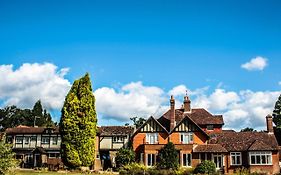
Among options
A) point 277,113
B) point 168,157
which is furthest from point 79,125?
point 277,113

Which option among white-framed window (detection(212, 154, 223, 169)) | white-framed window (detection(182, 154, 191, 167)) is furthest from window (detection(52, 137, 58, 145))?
white-framed window (detection(212, 154, 223, 169))

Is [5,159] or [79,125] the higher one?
[79,125]

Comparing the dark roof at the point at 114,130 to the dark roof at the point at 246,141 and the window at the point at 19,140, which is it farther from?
the dark roof at the point at 246,141

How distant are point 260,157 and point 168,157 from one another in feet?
39.0

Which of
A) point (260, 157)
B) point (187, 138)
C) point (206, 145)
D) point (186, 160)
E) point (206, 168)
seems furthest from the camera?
point (187, 138)

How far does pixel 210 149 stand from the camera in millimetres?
46156

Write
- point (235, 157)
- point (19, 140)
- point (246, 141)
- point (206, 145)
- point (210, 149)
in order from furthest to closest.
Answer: point (19, 140) → point (246, 141) → point (206, 145) → point (235, 157) → point (210, 149)

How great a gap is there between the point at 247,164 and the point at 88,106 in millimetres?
22242

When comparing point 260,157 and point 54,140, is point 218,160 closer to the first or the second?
point 260,157

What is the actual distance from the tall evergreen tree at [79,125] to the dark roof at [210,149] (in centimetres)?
1405

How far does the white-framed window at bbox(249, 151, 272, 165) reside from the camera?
44.6 m

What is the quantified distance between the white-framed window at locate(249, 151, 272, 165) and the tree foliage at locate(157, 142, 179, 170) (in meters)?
9.74

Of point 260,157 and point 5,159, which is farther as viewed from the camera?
point 260,157

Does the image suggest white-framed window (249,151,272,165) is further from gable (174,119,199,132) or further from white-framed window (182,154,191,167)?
gable (174,119,199,132)
